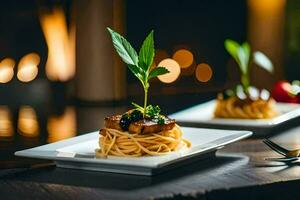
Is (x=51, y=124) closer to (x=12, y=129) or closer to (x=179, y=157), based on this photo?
(x=12, y=129)

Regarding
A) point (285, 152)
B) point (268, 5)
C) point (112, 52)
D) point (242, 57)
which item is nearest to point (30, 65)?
point (112, 52)

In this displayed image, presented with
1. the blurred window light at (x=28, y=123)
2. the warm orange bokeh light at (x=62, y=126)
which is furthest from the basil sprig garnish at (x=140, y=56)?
the blurred window light at (x=28, y=123)

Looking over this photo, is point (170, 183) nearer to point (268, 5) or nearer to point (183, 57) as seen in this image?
point (268, 5)

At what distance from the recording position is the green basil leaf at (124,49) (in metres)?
2.10

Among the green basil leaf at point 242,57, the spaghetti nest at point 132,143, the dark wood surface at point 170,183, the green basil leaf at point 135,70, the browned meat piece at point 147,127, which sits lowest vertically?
the dark wood surface at point 170,183

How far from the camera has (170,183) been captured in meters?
1.86

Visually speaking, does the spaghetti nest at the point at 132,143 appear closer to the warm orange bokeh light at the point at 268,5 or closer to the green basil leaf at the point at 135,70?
the green basil leaf at the point at 135,70

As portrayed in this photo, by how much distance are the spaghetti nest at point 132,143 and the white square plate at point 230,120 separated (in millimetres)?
650

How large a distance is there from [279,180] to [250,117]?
117 centimetres

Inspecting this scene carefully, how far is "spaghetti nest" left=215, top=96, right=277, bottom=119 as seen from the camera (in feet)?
10.1

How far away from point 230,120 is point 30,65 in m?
2.82

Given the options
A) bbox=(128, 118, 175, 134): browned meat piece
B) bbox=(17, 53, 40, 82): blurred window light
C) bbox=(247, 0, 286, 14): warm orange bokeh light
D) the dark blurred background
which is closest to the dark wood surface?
bbox=(128, 118, 175, 134): browned meat piece

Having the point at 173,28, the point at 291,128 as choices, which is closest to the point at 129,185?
the point at 291,128

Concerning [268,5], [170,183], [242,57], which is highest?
[268,5]
